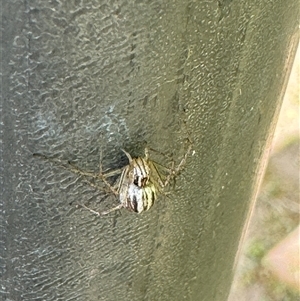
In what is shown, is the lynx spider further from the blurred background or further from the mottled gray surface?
the blurred background

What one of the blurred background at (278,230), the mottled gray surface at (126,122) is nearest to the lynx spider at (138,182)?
the mottled gray surface at (126,122)

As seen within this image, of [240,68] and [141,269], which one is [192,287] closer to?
[141,269]

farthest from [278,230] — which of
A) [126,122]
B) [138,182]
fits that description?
[126,122]

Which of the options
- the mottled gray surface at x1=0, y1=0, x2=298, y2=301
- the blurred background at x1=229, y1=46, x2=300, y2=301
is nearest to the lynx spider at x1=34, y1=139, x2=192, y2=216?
the mottled gray surface at x1=0, y1=0, x2=298, y2=301

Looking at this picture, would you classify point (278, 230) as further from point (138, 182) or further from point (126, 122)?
point (126, 122)

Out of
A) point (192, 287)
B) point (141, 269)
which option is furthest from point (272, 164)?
point (141, 269)
